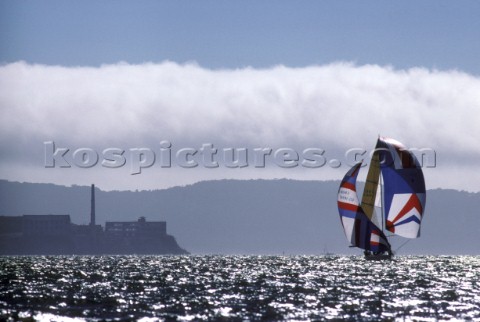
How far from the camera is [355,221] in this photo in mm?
112938

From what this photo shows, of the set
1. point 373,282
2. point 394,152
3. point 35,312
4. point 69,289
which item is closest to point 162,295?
point 69,289

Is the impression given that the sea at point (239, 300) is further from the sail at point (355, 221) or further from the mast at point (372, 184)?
the sail at point (355, 221)

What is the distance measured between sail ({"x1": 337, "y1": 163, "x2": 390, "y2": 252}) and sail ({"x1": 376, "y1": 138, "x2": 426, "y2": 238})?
3.41 m

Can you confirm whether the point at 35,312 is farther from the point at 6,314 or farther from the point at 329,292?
the point at 329,292

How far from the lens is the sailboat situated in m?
107

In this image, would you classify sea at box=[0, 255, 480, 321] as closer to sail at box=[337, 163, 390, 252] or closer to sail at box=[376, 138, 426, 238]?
sail at box=[376, 138, 426, 238]

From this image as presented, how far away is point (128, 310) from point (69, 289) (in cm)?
1738

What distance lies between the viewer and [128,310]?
156 ft

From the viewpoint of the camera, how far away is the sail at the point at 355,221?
11056 cm


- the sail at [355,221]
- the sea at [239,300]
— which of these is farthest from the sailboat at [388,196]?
the sea at [239,300]

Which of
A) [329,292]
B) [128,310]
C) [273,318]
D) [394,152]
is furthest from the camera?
[394,152]

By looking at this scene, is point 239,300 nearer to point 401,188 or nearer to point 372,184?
point 401,188

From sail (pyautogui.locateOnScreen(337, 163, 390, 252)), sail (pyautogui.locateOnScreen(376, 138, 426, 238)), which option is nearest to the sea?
sail (pyautogui.locateOnScreen(376, 138, 426, 238))

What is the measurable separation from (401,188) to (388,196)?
2.23m
